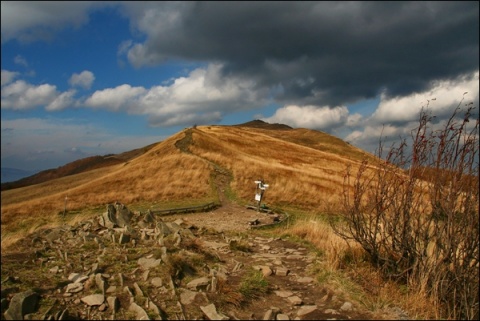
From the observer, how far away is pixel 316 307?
305 inches

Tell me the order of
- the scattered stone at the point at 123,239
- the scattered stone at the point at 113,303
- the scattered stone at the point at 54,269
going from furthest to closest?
1. the scattered stone at the point at 123,239
2. the scattered stone at the point at 54,269
3. the scattered stone at the point at 113,303

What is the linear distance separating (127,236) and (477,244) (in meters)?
9.29

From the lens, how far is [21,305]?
698 centimetres

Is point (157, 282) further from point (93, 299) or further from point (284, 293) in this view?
point (284, 293)

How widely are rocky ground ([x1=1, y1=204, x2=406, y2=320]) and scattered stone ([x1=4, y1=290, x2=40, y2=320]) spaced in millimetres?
17

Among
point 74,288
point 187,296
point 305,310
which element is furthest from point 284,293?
point 74,288

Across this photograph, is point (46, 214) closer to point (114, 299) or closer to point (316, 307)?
point (114, 299)

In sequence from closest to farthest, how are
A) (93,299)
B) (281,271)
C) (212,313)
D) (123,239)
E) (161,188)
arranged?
(212,313) → (93,299) → (281,271) → (123,239) → (161,188)

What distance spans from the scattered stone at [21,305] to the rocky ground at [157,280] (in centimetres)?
2

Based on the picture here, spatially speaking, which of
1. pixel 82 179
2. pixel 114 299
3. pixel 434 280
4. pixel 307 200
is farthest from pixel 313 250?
pixel 82 179

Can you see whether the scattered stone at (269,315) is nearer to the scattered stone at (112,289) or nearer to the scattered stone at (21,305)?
the scattered stone at (112,289)

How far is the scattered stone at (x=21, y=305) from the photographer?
22.6 feet

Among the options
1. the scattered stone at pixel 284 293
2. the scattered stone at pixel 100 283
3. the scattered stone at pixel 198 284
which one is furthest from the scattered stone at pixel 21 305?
the scattered stone at pixel 284 293

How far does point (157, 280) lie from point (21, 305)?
8.78ft
